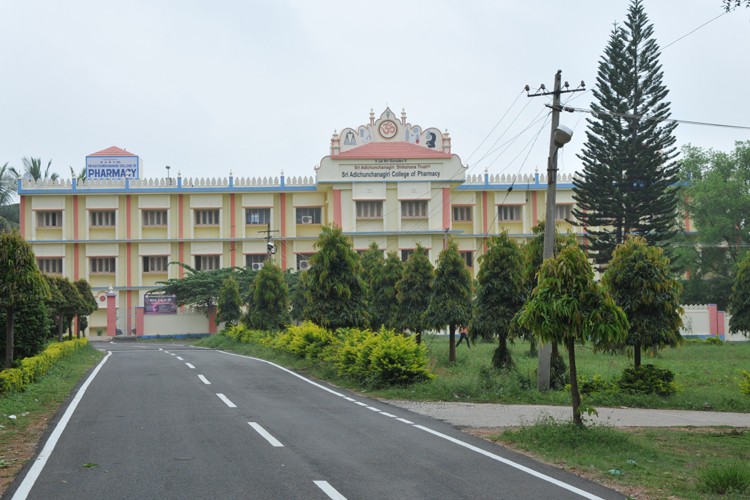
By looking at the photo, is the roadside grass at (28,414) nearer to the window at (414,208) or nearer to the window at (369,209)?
the window at (369,209)

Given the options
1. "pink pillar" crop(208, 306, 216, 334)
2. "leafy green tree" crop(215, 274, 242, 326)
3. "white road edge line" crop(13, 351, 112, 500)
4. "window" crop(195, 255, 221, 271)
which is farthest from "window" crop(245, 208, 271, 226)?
"white road edge line" crop(13, 351, 112, 500)

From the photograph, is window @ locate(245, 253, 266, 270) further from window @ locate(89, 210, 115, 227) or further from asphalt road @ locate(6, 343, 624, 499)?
asphalt road @ locate(6, 343, 624, 499)

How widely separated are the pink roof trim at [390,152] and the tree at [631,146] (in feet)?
50.9

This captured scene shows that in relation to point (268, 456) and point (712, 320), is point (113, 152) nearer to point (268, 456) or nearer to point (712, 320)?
point (712, 320)

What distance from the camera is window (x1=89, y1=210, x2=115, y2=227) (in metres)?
58.5

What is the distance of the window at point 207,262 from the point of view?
59281 mm

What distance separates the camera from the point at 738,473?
8.16 meters

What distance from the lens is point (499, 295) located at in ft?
73.9

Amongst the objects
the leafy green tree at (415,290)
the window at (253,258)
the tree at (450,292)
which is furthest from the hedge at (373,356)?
the window at (253,258)

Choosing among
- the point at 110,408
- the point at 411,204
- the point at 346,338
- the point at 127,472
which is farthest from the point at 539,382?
the point at 411,204

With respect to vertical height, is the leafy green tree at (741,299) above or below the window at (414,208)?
below

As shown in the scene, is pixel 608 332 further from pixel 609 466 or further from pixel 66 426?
pixel 66 426

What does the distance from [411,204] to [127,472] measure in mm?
48636

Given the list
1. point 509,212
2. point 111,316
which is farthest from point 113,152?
point 509,212
